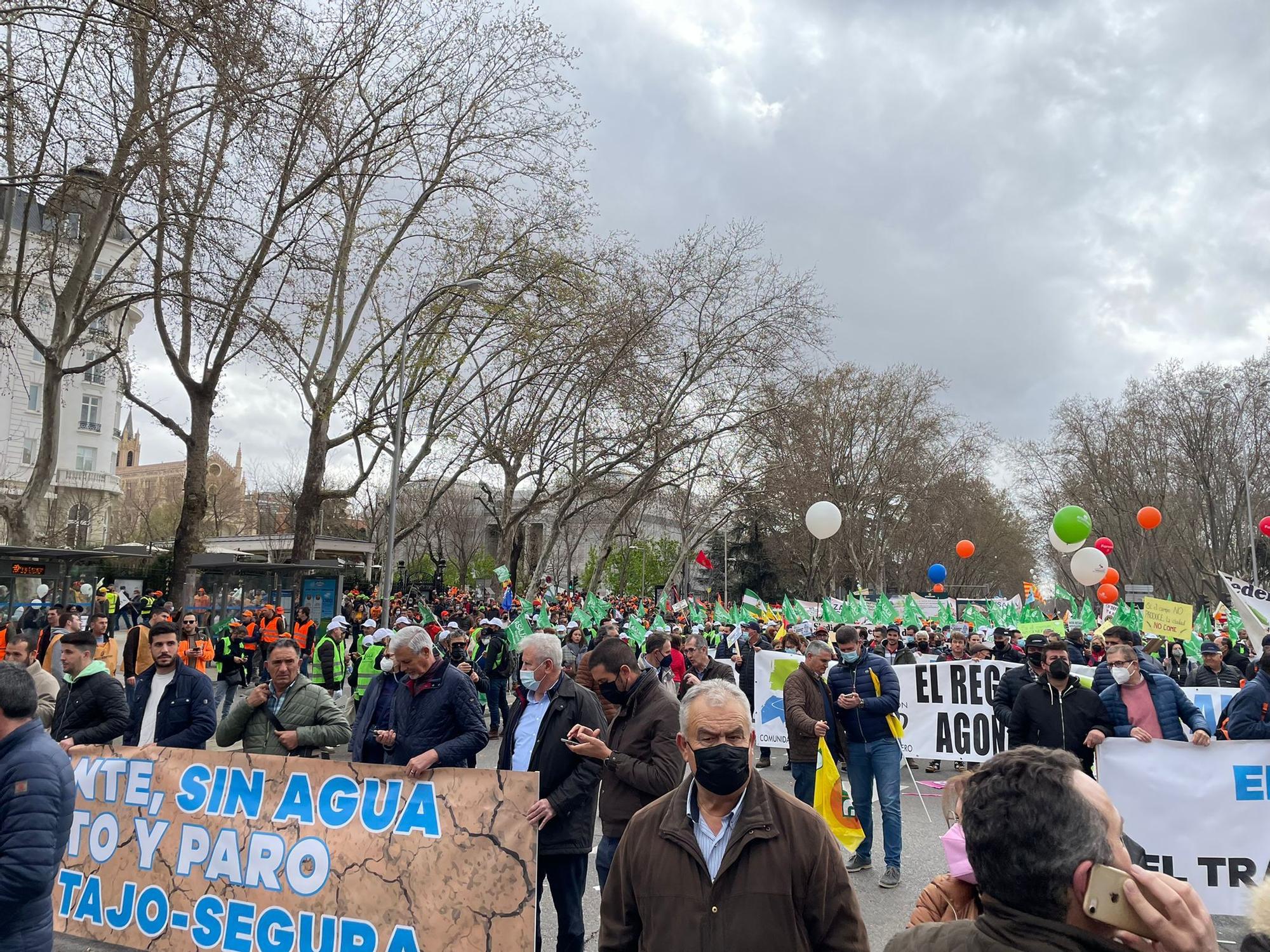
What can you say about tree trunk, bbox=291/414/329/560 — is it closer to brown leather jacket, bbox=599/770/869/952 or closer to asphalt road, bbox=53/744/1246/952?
asphalt road, bbox=53/744/1246/952

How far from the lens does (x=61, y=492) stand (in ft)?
176

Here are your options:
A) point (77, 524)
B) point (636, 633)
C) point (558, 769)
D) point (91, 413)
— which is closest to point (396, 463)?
point (636, 633)

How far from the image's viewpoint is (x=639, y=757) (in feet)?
15.3

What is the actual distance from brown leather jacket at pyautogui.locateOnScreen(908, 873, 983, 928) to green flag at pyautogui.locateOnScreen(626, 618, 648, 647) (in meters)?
16.5

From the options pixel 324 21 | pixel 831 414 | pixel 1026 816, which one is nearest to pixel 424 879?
pixel 1026 816

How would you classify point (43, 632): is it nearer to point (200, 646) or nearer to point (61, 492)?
point (200, 646)

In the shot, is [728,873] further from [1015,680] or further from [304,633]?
[304,633]

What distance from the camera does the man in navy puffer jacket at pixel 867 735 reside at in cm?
677

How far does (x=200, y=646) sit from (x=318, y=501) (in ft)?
29.2

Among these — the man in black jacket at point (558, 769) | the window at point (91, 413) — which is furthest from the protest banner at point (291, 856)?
the window at point (91, 413)

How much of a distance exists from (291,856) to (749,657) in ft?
29.7

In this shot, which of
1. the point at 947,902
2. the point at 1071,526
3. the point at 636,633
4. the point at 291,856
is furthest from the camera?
the point at 1071,526

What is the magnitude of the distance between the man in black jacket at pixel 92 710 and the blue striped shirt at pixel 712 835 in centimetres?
447

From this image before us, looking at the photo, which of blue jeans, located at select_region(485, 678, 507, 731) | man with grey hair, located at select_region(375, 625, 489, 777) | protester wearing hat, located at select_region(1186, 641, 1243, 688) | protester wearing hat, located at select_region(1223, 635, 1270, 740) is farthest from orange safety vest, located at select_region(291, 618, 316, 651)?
protester wearing hat, located at select_region(1223, 635, 1270, 740)
